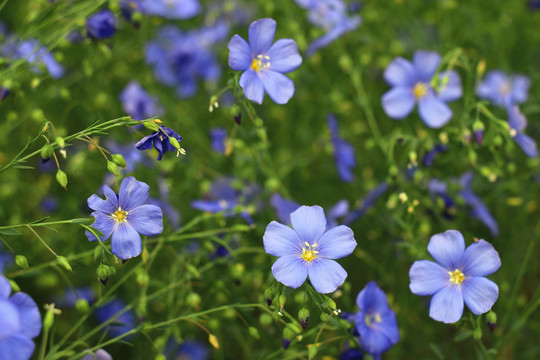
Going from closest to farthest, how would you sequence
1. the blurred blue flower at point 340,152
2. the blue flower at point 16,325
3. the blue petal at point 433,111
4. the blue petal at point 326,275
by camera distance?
the blue flower at point 16,325, the blue petal at point 326,275, the blue petal at point 433,111, the blurred blue flower at point 340,152

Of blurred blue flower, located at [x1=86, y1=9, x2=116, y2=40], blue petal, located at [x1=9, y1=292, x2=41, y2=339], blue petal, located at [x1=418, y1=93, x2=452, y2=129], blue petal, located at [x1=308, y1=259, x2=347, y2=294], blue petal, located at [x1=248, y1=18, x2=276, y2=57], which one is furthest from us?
blue petal, located at [x1=418, y1=93, x2=452, y2=129]

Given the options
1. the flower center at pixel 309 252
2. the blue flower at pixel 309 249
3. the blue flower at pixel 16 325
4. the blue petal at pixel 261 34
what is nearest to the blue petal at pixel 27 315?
→ the blue flower at pixel 16 325

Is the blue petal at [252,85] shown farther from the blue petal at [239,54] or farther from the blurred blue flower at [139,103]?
the blurred blue flower at [139,103]

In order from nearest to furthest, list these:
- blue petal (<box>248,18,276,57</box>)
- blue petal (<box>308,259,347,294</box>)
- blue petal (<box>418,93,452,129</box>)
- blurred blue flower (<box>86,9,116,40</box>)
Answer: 1. blue petal (<box>308,259,347,294</box>)
2. blue petal (<box>248,18,276,57</box>)
3. blurred blue flower (<box>86,9,116,40</box>)
4. blue petal (<box>418,93,452,129</box>)

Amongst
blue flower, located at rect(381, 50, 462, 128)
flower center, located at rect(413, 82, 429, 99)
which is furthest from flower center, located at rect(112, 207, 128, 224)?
flower center, located at rect(413, 82, 429, 99)

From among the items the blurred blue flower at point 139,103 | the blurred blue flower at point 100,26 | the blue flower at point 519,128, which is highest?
the blurred blue flower at point 100,26

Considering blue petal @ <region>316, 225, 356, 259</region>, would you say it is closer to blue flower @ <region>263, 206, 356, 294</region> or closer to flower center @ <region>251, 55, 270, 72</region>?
blue flower @ <region>263, 206, 356, 294</region>

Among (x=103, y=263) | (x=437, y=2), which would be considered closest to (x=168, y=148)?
(x=103, y=263)

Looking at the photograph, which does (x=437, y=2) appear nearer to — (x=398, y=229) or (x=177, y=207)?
(x=398, y=229)
